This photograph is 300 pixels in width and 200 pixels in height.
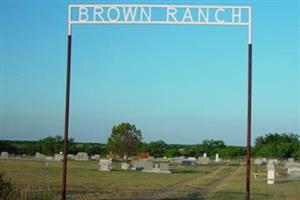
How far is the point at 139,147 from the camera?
7038 cm

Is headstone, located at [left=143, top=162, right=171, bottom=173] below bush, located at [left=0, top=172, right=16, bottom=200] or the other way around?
below

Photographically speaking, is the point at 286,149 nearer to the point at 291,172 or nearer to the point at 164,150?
the point at 164,150

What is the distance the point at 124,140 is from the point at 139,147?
3.09m

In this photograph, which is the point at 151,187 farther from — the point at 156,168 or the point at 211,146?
the point at 211,146

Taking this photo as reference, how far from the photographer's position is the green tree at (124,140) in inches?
2618

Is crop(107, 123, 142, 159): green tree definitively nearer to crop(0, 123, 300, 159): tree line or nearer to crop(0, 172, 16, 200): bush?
crop(0, 123, 300, 159): tree line

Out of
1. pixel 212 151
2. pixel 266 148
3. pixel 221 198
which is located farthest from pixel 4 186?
pixel 212 151

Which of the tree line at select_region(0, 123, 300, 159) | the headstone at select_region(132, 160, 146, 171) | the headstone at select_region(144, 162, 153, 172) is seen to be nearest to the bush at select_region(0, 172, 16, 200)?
the headstone at select_region(144, 162, 153, 172)

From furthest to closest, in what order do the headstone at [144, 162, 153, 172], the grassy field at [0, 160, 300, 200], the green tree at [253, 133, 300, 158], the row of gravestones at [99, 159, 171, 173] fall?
the green tree at [253, 133, 300, 158] → the headstone at [144, 162, 153, 172] → the row of gravestones at [99, 159, 171, 173] → the grassy field at [0, 160, 300, 200]

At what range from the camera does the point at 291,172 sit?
44438 millimetres

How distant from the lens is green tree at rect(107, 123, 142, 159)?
66.5m

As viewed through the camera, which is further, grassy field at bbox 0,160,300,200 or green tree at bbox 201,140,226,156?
green tree at bbox 201,140,226,156

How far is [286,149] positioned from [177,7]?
84.3 meters

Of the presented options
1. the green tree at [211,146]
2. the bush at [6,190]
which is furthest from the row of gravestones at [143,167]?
the green tree at [211,146]
